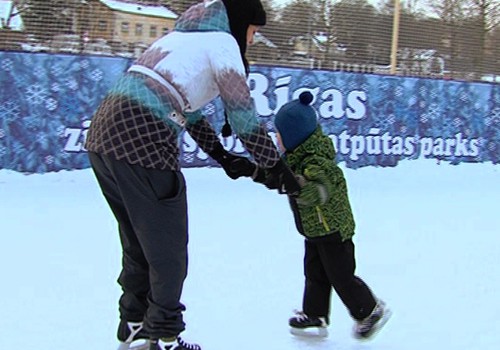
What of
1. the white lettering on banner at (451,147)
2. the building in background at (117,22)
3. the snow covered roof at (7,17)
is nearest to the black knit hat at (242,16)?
the building in background at (117,22)

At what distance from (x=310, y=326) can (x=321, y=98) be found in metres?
5.50

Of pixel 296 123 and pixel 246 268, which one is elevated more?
pixel 296 123

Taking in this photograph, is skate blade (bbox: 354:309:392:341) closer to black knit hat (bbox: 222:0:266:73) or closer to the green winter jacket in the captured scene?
the green winter jacket

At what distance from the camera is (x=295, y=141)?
9.28 ft

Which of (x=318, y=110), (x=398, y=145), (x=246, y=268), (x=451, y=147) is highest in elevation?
(x=246, y=268)

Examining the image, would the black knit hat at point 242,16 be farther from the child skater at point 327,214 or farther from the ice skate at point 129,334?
the ice skate at point 129,334

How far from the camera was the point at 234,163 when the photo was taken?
260 centimetres

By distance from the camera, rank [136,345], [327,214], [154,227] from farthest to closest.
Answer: [327,214]
[136,345]
[154,227]

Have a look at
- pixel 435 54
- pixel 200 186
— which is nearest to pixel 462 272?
pixel 200 186

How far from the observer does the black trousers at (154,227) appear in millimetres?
2283

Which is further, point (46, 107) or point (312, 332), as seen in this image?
point (46, 107)

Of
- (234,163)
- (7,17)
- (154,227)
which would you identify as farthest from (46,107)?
(154,227)

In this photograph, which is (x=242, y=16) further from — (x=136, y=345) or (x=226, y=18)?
(x=136, y=345)

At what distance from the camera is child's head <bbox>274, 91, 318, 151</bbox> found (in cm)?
281
